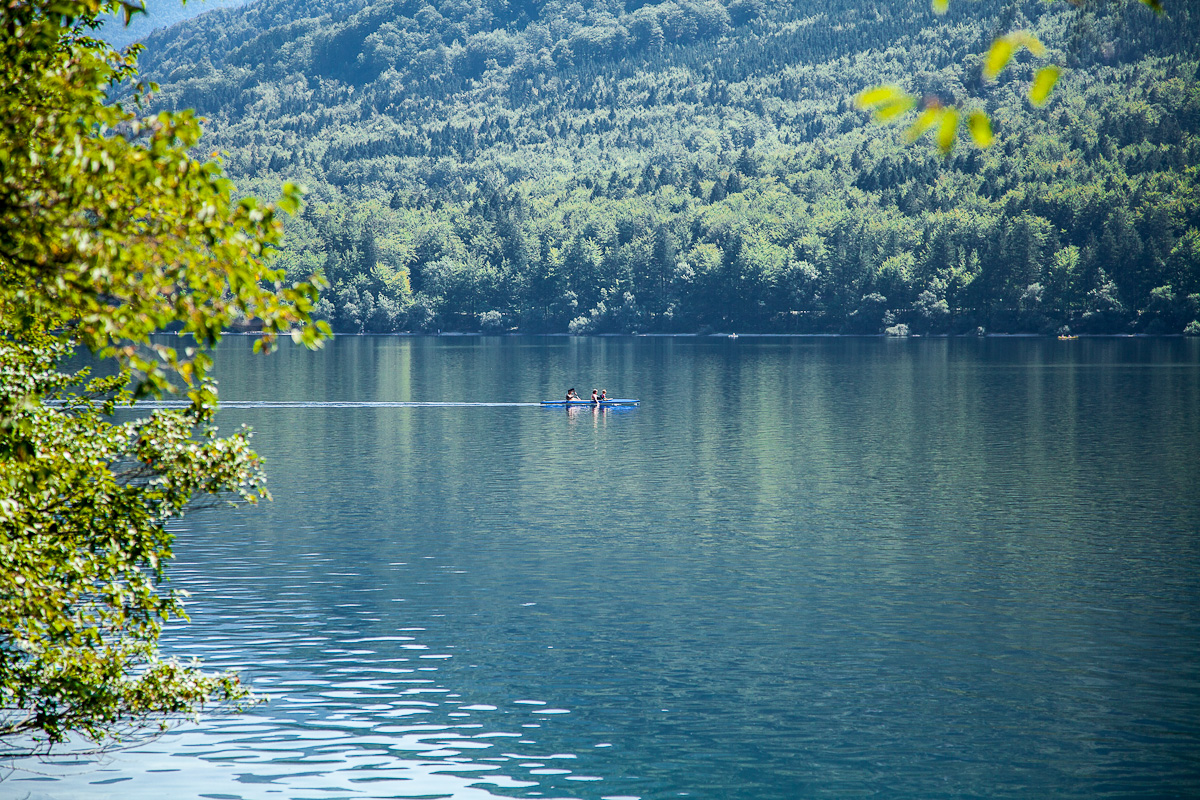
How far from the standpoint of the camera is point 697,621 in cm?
3897

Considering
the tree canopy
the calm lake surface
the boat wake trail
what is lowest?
the calm lake surface

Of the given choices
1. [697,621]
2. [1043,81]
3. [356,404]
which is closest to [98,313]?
[1043,81]

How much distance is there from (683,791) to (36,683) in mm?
12712

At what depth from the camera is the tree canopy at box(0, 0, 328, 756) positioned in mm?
12836

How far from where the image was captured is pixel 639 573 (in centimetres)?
4578

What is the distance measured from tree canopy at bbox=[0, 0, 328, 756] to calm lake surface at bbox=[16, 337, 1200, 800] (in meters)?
6.34

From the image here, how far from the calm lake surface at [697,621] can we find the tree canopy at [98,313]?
249 inches

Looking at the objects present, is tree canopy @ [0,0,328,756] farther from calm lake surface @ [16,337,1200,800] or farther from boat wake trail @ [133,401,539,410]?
boat wake trail @ [133,401,539,410]

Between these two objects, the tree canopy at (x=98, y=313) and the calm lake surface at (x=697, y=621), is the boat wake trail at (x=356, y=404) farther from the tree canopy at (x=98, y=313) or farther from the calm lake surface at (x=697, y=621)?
the tree canopy at (x=98, y=313)

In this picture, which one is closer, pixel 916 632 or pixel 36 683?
pixel 36 683

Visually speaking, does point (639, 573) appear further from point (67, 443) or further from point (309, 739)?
point (67, 443)

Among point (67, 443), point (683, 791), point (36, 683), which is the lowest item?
point (683, 791)

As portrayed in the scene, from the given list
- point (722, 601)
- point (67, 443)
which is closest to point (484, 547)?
point (722, 601)

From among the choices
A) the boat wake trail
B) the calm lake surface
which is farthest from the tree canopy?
the boat wake trail
